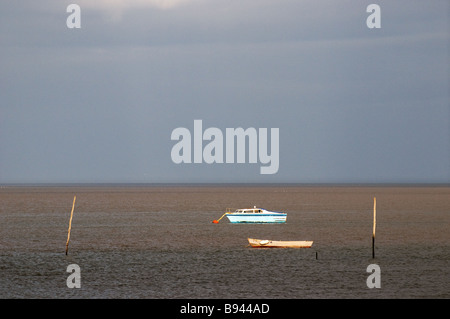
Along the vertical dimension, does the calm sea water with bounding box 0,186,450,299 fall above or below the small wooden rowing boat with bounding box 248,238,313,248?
below

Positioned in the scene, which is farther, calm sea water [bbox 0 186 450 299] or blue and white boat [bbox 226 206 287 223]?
blue and white boat [bbox 226 206 287 223]

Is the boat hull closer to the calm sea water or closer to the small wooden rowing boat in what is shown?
the calm sea water

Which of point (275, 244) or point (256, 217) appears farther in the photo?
point (256, 217)

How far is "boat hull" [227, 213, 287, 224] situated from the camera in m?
130

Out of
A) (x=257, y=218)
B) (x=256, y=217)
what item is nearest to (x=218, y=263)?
(x=256, y=217)

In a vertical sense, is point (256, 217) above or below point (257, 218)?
above

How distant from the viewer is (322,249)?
3479 inches

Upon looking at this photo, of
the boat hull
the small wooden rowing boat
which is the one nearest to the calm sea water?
the small wooden rowing boat

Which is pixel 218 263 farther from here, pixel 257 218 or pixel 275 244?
pixel 257 218

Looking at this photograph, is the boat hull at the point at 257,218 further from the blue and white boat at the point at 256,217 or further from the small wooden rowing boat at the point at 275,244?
the small wooden rowing boat at the point at 275,244

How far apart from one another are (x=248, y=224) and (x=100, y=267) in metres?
72.0

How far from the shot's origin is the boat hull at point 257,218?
5133 inches

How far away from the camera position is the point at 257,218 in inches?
5182
